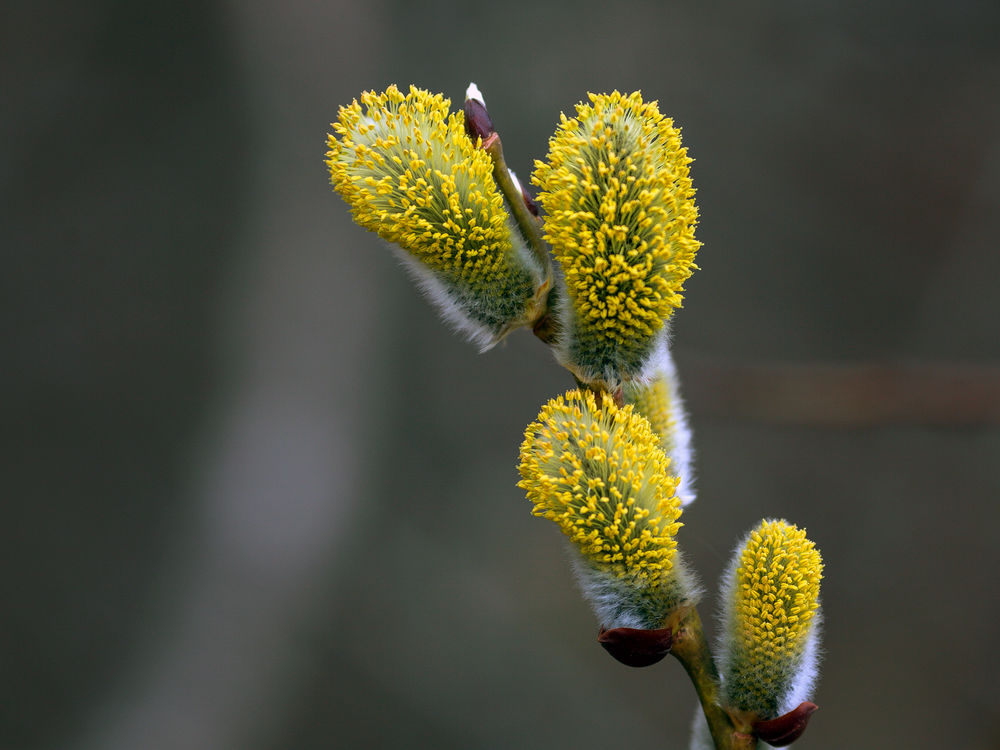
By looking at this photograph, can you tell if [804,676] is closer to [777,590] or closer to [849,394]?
[777,590]

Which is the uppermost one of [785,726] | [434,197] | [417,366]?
[434,197]

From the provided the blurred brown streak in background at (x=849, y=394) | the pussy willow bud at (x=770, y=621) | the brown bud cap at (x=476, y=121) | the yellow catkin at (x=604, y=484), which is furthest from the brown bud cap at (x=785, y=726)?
the blurred brown streak in background at (x=849, y=394)

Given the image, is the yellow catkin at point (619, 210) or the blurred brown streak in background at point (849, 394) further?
the blurred brown streak in background at point (849, 394)

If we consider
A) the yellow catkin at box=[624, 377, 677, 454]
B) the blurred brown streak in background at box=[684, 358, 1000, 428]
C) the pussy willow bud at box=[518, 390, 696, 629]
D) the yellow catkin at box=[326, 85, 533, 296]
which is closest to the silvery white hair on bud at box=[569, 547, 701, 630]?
the pussy willow bud at box=[518, 390, 696, 629]

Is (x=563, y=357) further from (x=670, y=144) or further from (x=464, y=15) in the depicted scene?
(x=464, y=15)

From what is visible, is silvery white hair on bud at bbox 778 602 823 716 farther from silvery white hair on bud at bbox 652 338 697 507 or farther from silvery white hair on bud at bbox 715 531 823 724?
silvery white hair on bud at bbox 652 338 697 507

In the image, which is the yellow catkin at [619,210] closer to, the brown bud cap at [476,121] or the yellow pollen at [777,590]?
the brown bud cap at [476,121]

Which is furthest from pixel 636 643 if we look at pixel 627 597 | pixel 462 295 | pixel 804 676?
pixel 462 295
